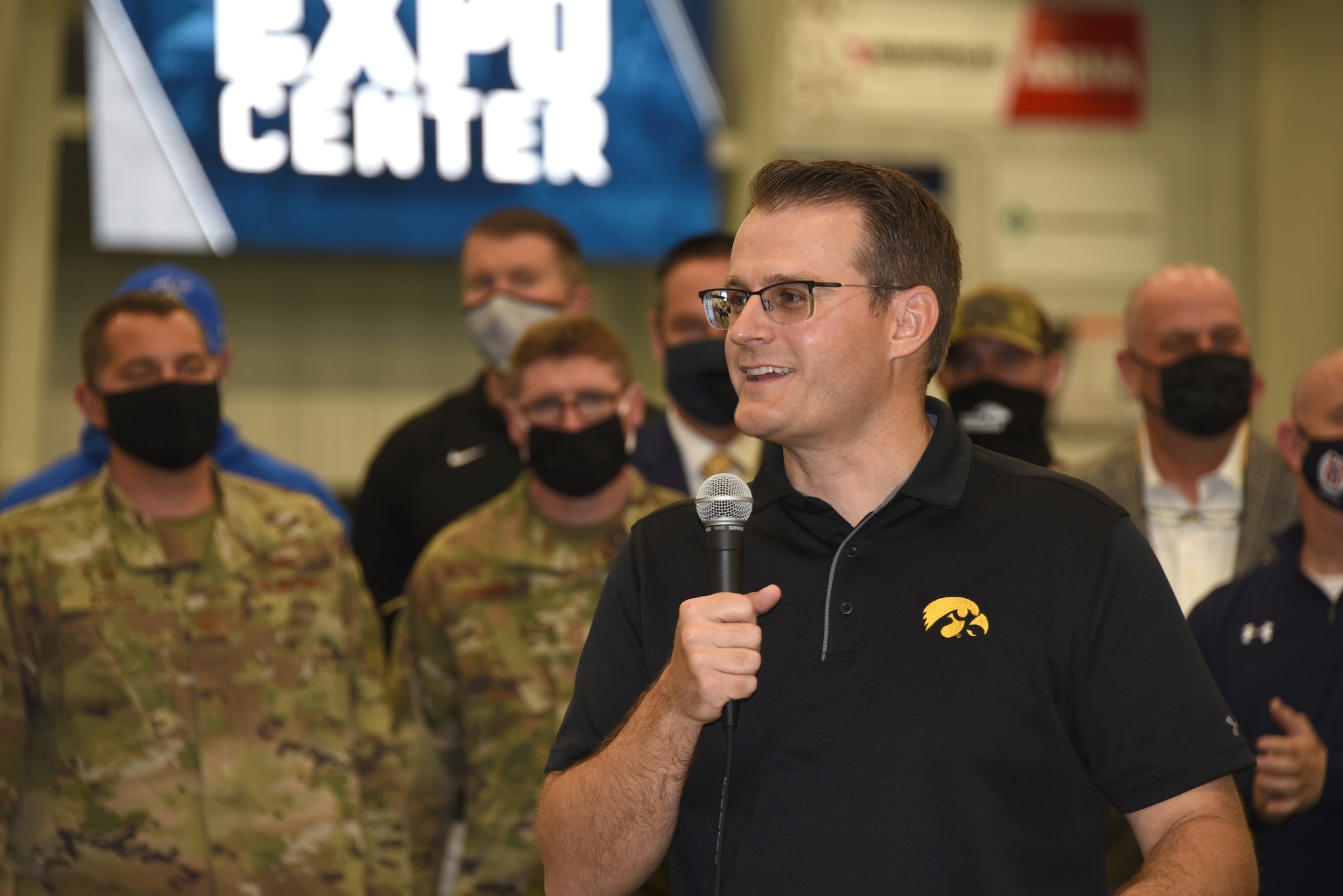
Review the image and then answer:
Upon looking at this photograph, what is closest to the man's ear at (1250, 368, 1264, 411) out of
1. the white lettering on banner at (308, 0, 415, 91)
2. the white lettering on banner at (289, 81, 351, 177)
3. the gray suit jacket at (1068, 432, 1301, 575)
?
the gray suit jacket at (1068, 432, 1301, 575)

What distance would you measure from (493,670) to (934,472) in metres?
1.52

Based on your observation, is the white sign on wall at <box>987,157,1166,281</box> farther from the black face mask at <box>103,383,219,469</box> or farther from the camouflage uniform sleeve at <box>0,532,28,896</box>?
the camouflage uniform sleeve at <box>0,532,28,896</box>

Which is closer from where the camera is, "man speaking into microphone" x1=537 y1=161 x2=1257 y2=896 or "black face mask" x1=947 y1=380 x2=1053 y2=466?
"man speaking into microphone" x1=537 y1=161 x2=1257 y2=896

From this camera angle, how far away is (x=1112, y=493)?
329 centimetres

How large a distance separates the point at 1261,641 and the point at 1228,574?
0.54 meters

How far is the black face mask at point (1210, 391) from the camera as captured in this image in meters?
3.15

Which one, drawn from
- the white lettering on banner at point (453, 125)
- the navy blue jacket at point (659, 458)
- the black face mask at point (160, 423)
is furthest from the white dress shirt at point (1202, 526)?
the white lettering on banner at point (453, 125)

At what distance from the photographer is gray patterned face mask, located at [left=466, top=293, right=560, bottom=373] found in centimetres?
368

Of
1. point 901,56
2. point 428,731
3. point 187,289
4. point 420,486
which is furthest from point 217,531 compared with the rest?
point 901,56

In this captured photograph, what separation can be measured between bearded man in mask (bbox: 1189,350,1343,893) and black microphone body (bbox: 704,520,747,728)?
49.6 inches

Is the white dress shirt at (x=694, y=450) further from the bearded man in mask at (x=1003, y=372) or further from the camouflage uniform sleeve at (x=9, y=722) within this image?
the camouflage uniform sleeve at (x=9, y=722)

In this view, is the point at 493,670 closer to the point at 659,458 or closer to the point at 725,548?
the point at 659,458

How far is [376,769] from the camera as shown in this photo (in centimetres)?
288

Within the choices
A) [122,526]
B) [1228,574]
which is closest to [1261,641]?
[1228,574]
